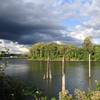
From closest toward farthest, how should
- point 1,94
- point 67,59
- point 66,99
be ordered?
point 66,99 → point 1,94 → point 67,59

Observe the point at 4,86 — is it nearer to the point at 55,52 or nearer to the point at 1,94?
the point at 1,94

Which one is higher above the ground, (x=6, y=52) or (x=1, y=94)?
(x=6, y=52)

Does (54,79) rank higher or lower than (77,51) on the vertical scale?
lower

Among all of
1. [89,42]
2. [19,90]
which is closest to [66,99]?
[19,90]

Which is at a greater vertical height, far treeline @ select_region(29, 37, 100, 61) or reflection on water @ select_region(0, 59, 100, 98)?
far treeline @ select_region(29, 37, 100, 61)

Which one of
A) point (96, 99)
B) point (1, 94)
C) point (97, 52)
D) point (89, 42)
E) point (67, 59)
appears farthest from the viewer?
point (67, 59)

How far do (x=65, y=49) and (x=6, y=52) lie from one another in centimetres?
16672

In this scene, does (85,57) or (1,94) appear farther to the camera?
(85,57)

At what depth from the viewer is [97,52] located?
176m

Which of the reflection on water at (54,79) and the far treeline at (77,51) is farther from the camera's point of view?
the far treeline at (77,51)

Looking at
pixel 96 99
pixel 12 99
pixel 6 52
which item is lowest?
pixel 12 99

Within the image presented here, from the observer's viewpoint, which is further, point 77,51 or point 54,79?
point 77,51

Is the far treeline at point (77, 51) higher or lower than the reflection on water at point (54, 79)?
higher

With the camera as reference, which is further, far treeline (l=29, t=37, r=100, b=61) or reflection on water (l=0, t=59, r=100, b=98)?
far treeline (l=29, t=37, r=100, b=61)
